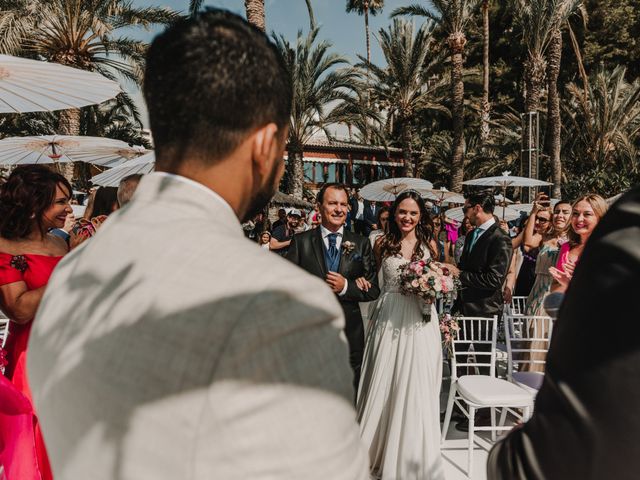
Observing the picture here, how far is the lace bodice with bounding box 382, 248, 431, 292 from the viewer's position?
178 inches

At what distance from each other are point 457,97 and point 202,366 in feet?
70.0

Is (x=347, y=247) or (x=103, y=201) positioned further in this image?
(x=103, y=201)

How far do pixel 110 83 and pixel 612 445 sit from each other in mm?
4192

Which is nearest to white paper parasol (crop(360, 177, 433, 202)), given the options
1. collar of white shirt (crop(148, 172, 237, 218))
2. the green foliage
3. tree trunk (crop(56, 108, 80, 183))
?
tree trunk (crop(56, 108, 80, 183))

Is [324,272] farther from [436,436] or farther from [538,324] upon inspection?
[538,324]

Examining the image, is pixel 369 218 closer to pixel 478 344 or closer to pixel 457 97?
pixel 457 97

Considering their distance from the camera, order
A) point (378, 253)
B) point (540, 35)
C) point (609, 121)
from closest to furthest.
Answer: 1. point (378, 253)
2. point (540, 35)
3. point (609, 121)

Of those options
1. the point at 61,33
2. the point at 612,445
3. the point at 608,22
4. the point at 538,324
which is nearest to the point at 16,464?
the point at 612,445

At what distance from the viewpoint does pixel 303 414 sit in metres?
0.78

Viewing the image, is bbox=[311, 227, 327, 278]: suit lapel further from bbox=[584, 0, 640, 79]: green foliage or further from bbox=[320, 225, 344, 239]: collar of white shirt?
bbox=[584, 0, 640, 79]: green foliage

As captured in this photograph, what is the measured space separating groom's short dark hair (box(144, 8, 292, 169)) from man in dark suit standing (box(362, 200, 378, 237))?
50.0ft

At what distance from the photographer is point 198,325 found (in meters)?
0.77

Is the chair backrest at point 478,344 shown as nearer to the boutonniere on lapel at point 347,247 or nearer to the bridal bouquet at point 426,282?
the bridal bouquet at point 426,282

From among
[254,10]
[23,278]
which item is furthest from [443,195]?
[23,278]
